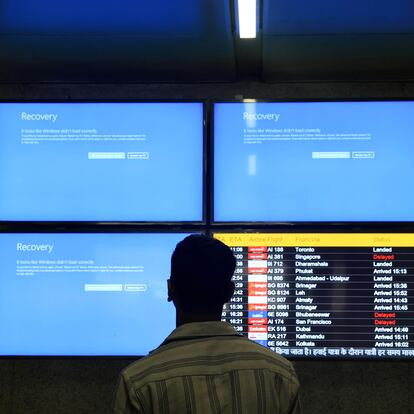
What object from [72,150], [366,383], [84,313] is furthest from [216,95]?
[366,383]

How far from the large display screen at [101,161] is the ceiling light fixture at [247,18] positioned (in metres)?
0.44

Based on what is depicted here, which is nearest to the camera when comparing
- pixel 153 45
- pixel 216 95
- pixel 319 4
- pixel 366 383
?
pixel 319 4

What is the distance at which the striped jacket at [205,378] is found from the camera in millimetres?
1152

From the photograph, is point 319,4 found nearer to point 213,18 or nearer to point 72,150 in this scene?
point 213,18

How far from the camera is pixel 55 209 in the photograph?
262 centimetres

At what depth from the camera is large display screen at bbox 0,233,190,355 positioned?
2.51 meters

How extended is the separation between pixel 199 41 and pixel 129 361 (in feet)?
5.19

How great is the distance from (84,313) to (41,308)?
0.21m

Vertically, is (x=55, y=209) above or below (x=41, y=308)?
above

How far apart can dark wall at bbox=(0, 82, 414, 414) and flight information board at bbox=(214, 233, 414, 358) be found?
0.87 feet

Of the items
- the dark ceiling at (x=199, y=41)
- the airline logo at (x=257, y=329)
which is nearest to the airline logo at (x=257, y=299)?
the airline logo at (x=257, y=329)

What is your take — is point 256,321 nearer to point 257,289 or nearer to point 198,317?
point 257,289

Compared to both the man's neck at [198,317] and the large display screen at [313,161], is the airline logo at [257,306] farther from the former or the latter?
the man's neck at [198,317]

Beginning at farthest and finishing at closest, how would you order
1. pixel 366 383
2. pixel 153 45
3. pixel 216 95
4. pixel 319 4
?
pixel 216 95 → pixel 366 383 → pixel 153 45 → pixel 319 4
